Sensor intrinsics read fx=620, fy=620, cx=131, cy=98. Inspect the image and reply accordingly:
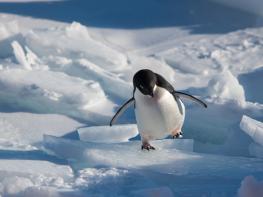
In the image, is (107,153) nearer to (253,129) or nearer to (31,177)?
(31,177)

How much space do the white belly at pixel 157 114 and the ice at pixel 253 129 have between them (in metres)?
0.29

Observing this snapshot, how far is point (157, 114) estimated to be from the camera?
7.35 ft

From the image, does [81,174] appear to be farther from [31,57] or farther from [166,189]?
[31,57]

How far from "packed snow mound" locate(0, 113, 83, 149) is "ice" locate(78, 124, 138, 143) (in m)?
0.15

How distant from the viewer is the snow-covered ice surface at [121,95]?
212 centimetres

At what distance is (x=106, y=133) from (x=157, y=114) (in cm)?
41

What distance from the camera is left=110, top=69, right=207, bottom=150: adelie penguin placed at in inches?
84.0

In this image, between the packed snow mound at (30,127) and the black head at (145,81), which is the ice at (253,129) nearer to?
the black head at (145,81)

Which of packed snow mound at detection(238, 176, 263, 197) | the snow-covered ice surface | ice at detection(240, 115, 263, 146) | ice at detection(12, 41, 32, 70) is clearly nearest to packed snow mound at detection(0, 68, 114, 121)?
the snow-covered ice surface

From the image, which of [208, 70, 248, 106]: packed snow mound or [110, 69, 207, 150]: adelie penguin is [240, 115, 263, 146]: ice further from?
[208, 70, 248, 106]: packed snow mound

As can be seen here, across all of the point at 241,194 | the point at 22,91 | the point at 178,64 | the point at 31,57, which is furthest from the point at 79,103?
the point at 241,194

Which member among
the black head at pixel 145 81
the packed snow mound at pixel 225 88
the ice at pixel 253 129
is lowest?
the ice at pixel 253 129

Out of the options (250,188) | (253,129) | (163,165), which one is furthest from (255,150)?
(250,188)

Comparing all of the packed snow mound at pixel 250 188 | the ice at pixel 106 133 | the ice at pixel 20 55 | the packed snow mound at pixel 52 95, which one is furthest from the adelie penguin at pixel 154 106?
the ice at pixel 20 55
